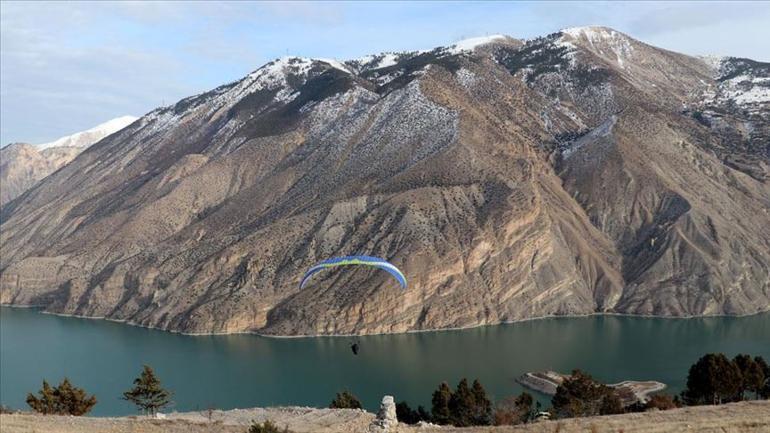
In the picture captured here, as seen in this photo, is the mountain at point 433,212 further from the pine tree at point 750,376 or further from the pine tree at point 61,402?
the pine tree at point 61,402

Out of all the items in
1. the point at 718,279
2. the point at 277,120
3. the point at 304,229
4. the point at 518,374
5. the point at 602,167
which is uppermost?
the point at 277,120

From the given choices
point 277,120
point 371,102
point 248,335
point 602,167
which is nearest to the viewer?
point 248,335

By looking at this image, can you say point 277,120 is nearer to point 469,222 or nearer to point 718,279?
point 469,222

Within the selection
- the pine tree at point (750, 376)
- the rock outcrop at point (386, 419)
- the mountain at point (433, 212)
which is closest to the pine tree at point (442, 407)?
the pine tree at point (750, 376)

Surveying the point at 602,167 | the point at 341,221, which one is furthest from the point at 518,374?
the point at 602,167

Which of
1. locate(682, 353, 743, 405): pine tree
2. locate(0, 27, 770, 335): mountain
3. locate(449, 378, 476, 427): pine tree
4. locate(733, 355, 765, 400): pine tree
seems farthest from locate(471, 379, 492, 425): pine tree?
locate(0, 27, 770, 335): mountain

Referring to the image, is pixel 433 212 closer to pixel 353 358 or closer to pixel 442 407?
pixel 353 358
